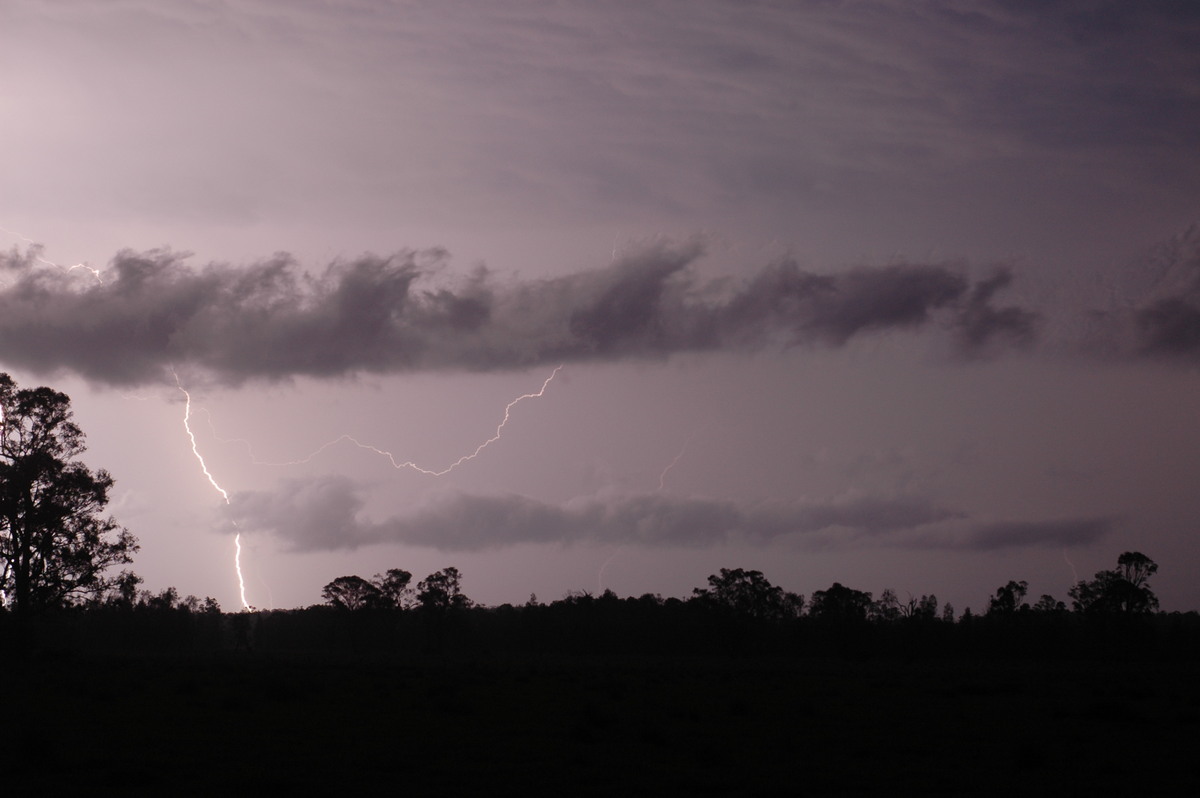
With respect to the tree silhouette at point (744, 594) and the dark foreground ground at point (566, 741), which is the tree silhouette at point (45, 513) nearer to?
the dark foreground ground at point (566, 741)

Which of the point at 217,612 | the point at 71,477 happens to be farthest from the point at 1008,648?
the point at 217,612

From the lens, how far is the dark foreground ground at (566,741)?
667 inches

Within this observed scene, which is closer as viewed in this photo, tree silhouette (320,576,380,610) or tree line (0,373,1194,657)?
tree line (0,373,1194,657)

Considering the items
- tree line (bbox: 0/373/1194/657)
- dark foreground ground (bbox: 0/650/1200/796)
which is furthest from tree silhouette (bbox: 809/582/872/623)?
dark foreground ground (bbox: 0/650/1200/796)

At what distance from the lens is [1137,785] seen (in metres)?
17.5

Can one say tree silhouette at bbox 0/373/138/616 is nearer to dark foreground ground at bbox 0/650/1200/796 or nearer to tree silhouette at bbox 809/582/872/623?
dark foreground ground at bbox 0/650/1200/796

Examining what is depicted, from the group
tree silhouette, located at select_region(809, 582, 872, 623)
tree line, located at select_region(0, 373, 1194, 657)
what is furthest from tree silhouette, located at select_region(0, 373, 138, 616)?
tree silhouette, located at select_region(809, 582, 872, 623)

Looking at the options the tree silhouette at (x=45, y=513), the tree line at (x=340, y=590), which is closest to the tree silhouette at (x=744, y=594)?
the tree line at (x=340, y=590)

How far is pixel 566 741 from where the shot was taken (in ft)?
71.7

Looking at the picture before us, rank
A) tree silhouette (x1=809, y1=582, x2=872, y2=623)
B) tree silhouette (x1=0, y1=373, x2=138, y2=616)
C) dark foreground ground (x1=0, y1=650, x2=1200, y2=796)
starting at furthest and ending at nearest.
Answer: tree silhouette (x1=809, y1=582, x2=872, y2=623) < tree silhouette (x1=0, y1=373, x2=138, y2=616) < dark foreground ground (x1=0, y1=650, x2=1200, y2=796)

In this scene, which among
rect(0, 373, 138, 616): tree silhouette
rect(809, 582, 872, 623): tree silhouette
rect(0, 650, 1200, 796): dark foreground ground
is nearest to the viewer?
rect(0, 650, 1200, 796): dark foreground ground

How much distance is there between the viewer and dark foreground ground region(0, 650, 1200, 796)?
1694cm

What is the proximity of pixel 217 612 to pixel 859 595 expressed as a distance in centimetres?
10985

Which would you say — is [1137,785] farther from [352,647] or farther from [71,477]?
[352,647]
